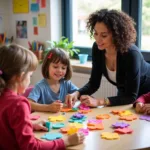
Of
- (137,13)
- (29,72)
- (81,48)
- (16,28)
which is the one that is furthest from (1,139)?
(16,28)

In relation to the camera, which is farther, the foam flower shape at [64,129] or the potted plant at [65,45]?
the potted plant at [65,45]

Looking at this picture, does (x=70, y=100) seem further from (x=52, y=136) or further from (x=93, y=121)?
(x=52, y=136)

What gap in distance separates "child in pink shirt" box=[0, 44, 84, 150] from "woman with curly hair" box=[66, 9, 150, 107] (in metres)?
0.61

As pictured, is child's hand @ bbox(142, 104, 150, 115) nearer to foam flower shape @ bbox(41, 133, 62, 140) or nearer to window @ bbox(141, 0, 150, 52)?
foam flower shape @ bbox(41, 133, 62, 140)

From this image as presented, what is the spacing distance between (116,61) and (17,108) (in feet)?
3.18

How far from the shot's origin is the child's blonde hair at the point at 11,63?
121 centimetres

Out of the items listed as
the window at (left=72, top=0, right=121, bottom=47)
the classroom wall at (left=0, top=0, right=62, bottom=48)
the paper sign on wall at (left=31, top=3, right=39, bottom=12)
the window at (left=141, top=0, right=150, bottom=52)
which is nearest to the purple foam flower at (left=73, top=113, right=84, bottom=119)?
the window at (left=141, top=0, right=150, bottom=52)

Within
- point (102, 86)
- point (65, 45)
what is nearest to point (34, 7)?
point (65, 45)

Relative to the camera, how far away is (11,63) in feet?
3.96

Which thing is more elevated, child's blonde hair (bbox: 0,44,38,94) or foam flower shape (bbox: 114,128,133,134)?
child's blonde hair (bbox: 0,44,38,94)

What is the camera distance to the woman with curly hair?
1.85 metres

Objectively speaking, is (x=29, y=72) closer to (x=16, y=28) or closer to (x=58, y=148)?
(x=58, y=148)

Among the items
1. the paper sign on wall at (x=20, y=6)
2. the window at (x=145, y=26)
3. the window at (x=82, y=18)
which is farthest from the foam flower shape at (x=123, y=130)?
the paper sign on wall at (x=20, y=6)

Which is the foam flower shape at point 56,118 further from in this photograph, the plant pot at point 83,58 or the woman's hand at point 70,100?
the plant pot at point 83,58
